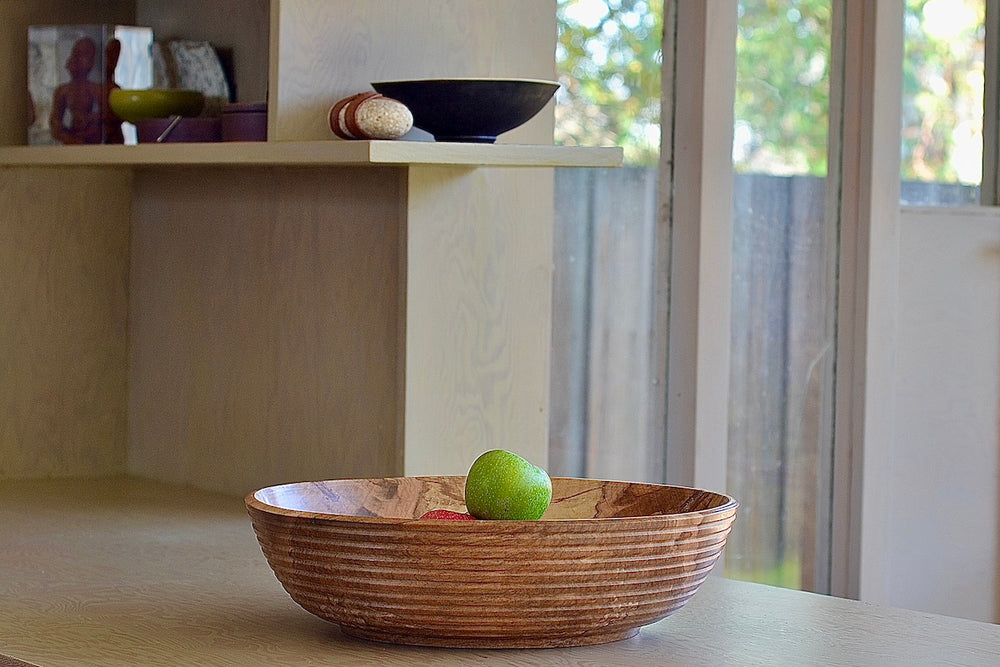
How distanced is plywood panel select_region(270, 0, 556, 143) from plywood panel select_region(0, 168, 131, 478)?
0.63 m

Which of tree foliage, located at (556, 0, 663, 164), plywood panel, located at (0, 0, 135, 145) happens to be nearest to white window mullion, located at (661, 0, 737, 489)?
tree foliage, located at (556, 0, 663, 164)

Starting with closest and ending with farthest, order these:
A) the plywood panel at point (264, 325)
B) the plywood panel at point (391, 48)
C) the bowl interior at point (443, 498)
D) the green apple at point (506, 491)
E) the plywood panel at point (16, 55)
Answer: the green apple at point (506, 491), the bowl interior at point (443, 498), the plywood panel at point (391, 48), the plywood panel at point (264, 325), the plywood panel at point (16, 55)

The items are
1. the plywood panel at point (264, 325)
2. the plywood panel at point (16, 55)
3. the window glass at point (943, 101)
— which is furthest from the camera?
the window glass at point (943, 101)

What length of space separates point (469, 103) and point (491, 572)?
75 cm

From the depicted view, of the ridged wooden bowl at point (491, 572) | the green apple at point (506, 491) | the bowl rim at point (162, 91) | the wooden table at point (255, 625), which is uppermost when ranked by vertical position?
the bowl rim at point (162, 91)

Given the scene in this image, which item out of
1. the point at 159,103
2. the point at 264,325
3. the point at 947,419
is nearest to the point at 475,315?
the point at 264,325

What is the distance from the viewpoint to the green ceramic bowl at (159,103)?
209cm

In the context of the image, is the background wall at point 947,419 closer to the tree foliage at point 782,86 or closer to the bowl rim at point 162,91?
the tree foliage at point 782,86

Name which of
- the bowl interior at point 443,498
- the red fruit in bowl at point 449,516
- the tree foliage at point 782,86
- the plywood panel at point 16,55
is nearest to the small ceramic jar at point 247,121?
the plywood panel at point 16,55

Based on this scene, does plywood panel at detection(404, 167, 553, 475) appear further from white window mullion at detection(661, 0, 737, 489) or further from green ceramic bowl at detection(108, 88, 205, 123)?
white window mullion at detection(661, 0, 737, 489)

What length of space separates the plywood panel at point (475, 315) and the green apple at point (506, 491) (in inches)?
26.1

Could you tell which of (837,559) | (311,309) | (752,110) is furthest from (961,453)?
(311,309)

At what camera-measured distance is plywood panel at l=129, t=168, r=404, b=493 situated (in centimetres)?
207

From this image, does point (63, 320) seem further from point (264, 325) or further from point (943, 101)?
point (943, 101)
